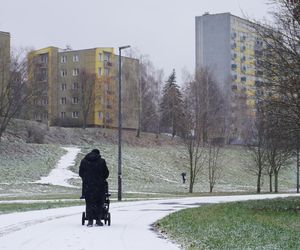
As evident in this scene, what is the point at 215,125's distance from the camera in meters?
84.1

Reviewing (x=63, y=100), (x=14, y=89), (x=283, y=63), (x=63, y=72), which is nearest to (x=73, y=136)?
(x=14, y=89)

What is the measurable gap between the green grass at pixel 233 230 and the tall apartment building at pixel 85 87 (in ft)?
191

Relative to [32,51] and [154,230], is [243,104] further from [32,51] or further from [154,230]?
[154,230]

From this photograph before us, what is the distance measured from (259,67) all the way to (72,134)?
54.5 m

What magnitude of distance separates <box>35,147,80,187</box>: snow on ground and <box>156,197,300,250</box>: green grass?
30.0 metres

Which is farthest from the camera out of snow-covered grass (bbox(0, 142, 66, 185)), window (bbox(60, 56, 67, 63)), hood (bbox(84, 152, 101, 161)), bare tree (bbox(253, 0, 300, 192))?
window (bbox(60, 56, 67, 63))

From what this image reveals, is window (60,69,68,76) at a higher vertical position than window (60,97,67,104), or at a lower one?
higher

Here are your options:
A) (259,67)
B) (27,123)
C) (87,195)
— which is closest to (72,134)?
(27,123)

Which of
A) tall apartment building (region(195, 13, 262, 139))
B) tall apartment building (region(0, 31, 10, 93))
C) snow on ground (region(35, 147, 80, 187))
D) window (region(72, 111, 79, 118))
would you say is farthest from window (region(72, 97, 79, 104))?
snow on ground (region(35, 147, 80, 187))

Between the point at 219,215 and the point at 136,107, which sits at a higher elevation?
the point at 136,107

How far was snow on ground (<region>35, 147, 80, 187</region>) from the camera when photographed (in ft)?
157

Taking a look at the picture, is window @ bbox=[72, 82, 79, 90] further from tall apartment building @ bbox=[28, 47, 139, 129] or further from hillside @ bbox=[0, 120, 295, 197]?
hillside @ bbox=[0, 120, 295, 197]

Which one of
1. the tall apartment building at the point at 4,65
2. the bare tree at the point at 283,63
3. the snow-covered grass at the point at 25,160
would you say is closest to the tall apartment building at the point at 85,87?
the tall apartment building at the point at 4,65

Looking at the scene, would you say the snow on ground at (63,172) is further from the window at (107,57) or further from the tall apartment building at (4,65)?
the window at (107,57)
